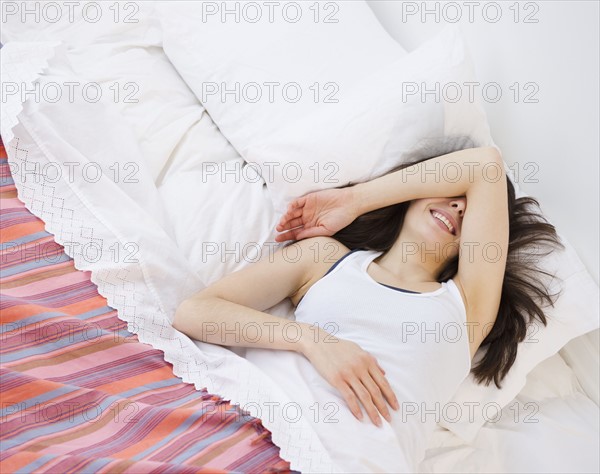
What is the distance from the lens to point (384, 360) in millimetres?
1084

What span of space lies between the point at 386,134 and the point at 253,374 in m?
0.58

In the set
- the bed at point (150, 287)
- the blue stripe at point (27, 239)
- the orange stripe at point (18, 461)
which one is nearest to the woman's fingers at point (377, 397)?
the bed at point (150, 287)

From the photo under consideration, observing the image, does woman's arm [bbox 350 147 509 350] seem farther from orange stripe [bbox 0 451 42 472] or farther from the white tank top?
orange stripe [bbox 0 451 42 472]

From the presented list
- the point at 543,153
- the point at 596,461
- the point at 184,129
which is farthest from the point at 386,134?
the point at 596,461

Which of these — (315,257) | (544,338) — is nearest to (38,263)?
(315,257)

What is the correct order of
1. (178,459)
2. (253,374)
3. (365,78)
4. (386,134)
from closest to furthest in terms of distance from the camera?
(178,459) < (253,374) < (386,134) < (365,78)

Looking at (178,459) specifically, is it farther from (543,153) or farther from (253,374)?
(543,153)

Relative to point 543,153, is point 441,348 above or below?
below

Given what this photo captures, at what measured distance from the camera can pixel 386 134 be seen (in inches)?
51.5

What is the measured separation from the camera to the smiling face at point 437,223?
4.12 ft

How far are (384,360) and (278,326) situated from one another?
0.63ft

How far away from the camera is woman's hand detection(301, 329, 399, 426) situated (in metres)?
1.01

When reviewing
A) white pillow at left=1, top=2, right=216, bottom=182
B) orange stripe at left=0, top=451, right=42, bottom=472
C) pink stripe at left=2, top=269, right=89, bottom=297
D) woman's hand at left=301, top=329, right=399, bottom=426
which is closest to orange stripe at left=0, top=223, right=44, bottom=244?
pink stripe at left=2, top=269, right=89, bottom=297

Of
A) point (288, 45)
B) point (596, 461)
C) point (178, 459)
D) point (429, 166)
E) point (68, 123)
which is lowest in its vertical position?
point (596, 461)
